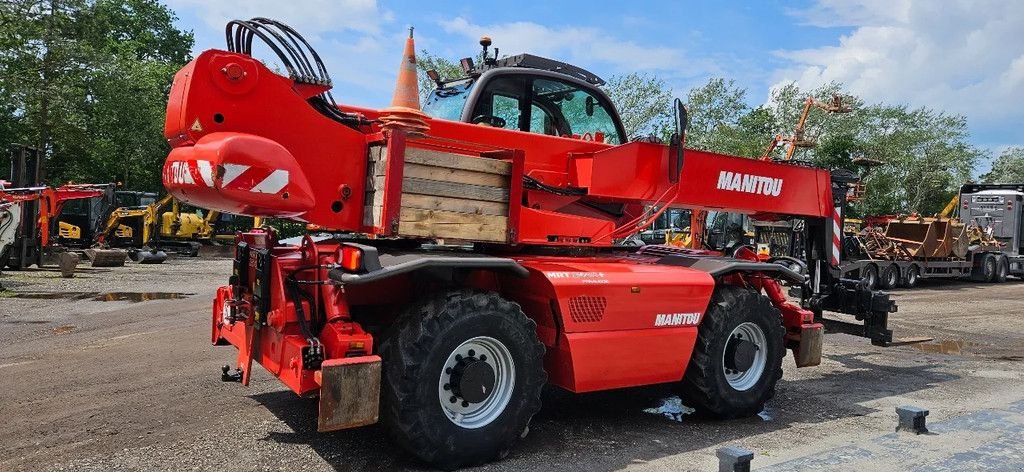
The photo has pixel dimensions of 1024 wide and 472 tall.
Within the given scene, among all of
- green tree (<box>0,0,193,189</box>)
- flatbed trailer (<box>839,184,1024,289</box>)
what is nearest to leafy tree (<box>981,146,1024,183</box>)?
flatbed trailer (<box>839,184,1024,289</box>)

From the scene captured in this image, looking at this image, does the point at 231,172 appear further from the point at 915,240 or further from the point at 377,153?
the point at 915,240

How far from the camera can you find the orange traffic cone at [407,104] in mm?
4715

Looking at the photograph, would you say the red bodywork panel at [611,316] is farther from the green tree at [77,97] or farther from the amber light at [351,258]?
the green tree at [77,97]

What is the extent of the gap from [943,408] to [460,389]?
15.3 ft

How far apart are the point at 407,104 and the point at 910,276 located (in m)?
19.8

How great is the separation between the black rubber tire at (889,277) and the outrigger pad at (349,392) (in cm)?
1832

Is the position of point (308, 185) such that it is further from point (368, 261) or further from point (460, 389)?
point (460, 389)

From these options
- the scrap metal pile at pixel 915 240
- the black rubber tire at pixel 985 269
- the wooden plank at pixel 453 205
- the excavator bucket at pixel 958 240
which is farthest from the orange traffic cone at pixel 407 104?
the black rubber tire at pixel 985 269

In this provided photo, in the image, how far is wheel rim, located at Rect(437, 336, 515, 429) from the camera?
4.57 metres

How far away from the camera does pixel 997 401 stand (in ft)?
22.1

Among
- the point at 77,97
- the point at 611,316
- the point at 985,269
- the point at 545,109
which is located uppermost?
the point at 77,97

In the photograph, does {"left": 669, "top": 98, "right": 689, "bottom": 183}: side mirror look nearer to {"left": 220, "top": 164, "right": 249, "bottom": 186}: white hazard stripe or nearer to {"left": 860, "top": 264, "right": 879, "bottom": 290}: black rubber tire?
{"left": 220, "top": 164, "right": 249, "bottom": 186}: white hazard stripe

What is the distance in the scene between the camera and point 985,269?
931 inches

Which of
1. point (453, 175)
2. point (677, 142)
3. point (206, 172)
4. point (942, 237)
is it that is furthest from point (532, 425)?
point (942, 237)
